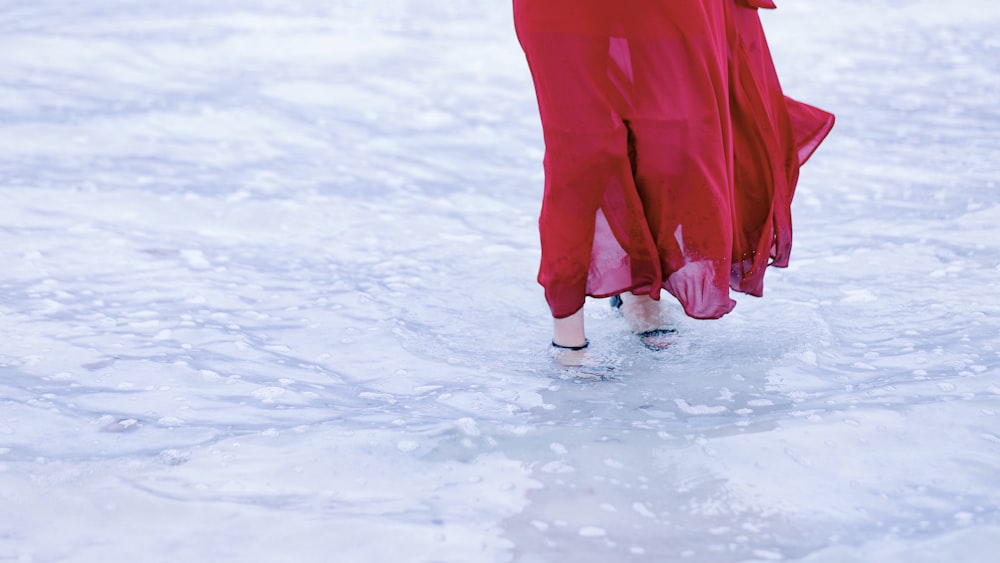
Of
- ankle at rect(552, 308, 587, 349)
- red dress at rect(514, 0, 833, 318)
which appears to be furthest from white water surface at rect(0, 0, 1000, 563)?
red dress at rect(514, 0, 833, 318)

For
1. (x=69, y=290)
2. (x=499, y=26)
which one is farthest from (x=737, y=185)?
(x=499, y=26)

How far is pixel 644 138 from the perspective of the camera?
92.2 inches

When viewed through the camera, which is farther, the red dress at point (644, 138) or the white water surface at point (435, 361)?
the red dress at point (644, 138)

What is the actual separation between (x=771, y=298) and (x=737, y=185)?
1.65 feet

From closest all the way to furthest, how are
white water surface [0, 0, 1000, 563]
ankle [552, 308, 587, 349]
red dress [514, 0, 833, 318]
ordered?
white water surface [0, 0, 1000, 563] → red dress [514, 0, 833, 318] → ankle [552, 308, 587, 349]

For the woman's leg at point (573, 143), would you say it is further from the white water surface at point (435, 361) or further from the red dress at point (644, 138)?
the white water surface at point (435, 361)

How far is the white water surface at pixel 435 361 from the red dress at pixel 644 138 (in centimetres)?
24

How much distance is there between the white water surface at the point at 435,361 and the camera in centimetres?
187

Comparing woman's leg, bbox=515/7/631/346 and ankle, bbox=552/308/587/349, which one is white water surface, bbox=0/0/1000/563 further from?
woman's leg, bbox=515/7/631/346

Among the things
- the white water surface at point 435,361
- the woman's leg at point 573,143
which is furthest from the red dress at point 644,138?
the white water surface at point 435,361

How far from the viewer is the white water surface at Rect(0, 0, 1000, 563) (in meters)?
1.87

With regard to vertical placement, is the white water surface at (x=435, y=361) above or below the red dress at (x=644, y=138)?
below

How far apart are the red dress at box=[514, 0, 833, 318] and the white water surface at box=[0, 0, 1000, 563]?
239 millimetres

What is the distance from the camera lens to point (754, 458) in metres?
2.06
